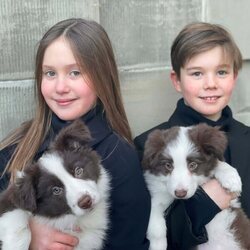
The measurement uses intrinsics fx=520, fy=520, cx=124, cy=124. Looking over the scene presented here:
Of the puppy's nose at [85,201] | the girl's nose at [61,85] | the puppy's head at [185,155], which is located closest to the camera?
the puppy's nose at [85,201]

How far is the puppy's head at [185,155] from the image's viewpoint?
3.18 metres

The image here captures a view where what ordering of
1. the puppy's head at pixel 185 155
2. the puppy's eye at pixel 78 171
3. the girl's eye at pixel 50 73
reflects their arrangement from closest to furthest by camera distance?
the puppy's eye at pixel 78 171, the puppy's head at pixel 185 155, the girl's eye at pixel 50 73

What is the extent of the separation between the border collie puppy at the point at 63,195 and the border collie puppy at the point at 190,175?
1.07ft

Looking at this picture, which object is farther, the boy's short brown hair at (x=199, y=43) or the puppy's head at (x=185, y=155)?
the boy's short brown hair at (x=199, y=43)

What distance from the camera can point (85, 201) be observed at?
2.79 metres

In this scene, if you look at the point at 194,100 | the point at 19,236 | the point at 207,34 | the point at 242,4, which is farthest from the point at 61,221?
the point at 242,4

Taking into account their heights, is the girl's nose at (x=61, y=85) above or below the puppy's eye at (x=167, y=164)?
above

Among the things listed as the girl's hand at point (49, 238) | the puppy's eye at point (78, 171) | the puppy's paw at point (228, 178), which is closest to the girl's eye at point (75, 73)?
the puppy's eye at point (78, 171)

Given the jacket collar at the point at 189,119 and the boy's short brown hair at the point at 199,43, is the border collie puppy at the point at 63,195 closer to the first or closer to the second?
the jacket collar at the point at 189,119

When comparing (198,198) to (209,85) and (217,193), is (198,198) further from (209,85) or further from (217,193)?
(209,85)

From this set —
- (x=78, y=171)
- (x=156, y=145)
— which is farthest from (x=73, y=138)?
(x=156, y=145)

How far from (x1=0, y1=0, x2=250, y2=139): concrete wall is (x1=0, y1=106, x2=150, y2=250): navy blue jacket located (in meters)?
0.81

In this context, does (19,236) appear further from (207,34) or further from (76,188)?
(207,34)

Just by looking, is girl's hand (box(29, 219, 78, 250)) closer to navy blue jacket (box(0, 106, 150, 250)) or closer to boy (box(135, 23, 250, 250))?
navy blue jacket (box(0, 106, 150, 250))
